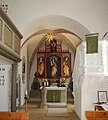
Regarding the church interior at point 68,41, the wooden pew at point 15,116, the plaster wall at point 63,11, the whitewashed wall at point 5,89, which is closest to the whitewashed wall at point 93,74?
the church interior at point 68,41

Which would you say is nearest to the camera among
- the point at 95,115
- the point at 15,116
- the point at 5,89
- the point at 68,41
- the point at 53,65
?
Result: the point at 95,115

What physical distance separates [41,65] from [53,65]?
1.03 m

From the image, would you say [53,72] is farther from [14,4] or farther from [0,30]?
[0,30]

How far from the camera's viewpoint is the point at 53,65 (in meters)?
20.1

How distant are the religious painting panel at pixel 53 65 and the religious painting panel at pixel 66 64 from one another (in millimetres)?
356

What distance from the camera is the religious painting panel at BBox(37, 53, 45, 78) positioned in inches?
786

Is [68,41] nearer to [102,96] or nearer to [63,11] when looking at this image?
[63,11]

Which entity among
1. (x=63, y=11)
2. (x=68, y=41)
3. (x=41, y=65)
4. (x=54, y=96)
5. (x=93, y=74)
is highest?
(x=63, y=11)

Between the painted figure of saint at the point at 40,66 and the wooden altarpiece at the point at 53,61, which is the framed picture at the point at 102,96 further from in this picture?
the painted figure of saint at the point at 40,66

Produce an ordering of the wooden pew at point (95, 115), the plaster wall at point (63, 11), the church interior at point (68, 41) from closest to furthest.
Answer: the wooden pew at point (95, 115) → the church interior at point (68, 41) → the plaster wall at point (63, 11)

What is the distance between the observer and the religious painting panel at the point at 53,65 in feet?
65.7

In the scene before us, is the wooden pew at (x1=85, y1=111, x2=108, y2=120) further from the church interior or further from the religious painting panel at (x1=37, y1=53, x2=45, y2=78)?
the religious painting panel at (x1=37, y1=53, x2=45, y2=78)

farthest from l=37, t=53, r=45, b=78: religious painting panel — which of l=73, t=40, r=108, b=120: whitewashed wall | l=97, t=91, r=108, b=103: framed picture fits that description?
l=97, t=91, r=108, b=103: framed picture

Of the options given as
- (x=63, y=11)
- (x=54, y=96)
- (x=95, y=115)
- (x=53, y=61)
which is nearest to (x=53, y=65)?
(x=53, y=61)
